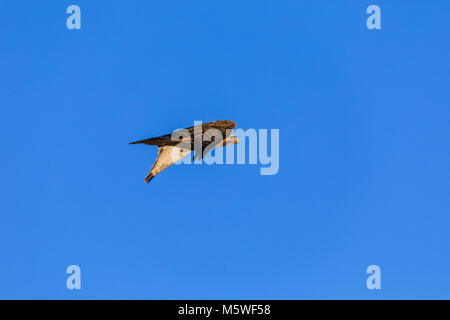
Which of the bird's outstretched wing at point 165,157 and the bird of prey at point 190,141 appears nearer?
the bird of prey at point 190,141

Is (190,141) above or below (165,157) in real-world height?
above

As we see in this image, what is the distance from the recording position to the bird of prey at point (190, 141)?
664 inches

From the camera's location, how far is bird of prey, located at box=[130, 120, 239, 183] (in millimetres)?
16875

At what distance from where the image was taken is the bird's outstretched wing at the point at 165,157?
18.0 m

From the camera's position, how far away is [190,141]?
56.6ft

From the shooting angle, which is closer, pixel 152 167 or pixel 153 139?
pixel 153 139

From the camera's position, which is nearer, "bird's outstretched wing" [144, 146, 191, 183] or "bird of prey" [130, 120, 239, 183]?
"bird of prey" [130, 120, 239, 183]

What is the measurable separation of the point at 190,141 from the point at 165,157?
5.39 feet

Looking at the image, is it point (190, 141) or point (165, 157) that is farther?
point (165, 157)

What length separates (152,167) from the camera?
18.3 metres

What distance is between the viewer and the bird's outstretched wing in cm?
1805
